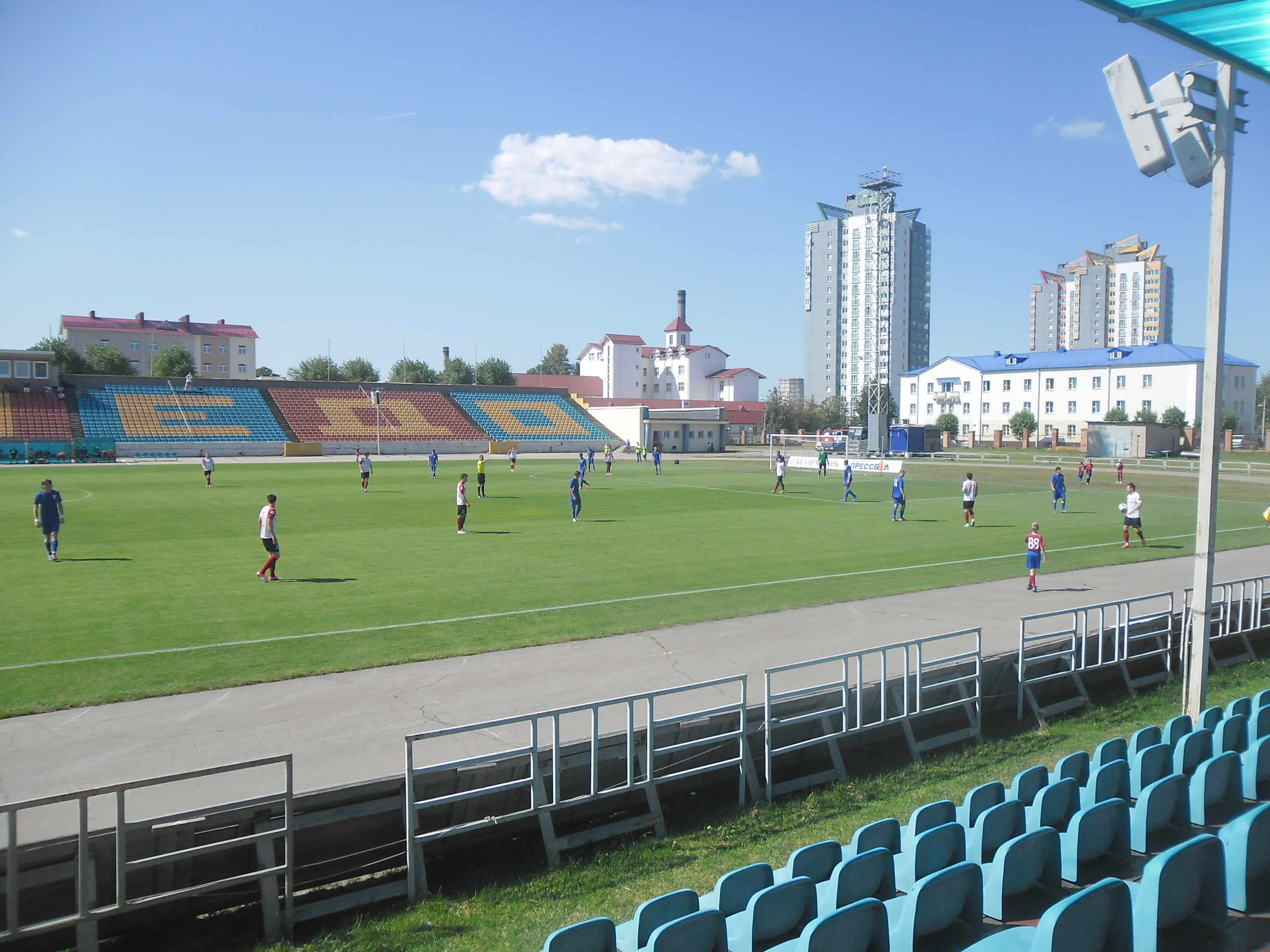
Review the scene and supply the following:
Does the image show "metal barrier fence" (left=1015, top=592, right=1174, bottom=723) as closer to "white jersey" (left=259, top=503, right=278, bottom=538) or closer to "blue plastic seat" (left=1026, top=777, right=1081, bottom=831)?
"blue plastic seat" (left=1026, top=777, right=1081, bottom=831)

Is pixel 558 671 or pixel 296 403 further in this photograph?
pixel 296 403

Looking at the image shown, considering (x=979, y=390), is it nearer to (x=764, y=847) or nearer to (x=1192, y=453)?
(x=1192, y=453)

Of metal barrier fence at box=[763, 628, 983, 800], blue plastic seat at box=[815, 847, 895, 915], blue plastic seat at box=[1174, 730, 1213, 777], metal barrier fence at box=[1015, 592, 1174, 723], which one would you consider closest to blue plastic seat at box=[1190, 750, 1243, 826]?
blue plastic seat at box=[1174, 730, 1213, 777]

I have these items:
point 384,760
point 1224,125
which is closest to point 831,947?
point 384,760

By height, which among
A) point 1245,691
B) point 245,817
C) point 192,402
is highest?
point 192,402

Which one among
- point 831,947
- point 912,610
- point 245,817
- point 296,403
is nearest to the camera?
point 831,947

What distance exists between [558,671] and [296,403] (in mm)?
74265

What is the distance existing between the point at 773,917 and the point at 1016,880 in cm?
161

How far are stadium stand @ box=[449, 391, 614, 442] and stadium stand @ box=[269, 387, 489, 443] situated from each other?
6.63ft

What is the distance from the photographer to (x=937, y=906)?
4.45 meters

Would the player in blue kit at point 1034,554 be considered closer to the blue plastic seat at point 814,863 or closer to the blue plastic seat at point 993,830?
the blue plastic seat at point 993,830

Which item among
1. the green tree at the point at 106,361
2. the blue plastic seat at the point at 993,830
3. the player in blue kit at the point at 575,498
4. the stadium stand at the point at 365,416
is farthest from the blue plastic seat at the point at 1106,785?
the green tree at the point at 106,361

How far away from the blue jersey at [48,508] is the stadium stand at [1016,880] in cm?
1964

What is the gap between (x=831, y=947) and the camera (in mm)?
4020
